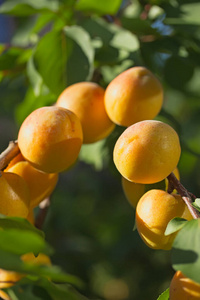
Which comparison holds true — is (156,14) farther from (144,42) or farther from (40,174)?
(40,174)

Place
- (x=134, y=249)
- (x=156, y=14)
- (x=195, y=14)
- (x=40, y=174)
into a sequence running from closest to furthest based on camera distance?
(x=40, y=174) < (x=195, y=14) < (x=156, y=14) < (x=134, y=249)

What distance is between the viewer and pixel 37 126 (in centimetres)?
59

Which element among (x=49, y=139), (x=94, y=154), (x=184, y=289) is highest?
(x=49, y=139)

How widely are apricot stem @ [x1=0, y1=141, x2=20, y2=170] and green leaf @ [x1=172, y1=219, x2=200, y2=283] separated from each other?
27 cm

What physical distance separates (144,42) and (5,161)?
490 millimetres

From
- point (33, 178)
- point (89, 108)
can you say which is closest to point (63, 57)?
point (89, 108)

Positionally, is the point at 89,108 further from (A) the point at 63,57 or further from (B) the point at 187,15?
(B) the point at 187,15

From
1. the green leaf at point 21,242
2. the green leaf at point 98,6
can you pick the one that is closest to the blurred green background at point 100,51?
the green leaf at point 98,6

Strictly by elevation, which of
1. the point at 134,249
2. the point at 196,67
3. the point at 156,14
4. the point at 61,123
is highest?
the point at 61,123

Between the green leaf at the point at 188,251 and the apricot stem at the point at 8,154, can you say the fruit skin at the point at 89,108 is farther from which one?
the green leaf at the point at 188,251

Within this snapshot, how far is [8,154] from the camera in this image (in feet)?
2.01

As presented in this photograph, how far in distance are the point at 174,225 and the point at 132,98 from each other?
0.82 ft

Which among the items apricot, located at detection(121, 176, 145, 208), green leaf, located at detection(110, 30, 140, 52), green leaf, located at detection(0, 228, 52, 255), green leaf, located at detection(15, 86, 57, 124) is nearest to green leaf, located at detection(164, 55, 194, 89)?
green leaf, located at detection(110, 30, 140, 52)

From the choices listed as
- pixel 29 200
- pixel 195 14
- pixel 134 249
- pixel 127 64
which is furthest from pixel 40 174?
pixel 134 249
